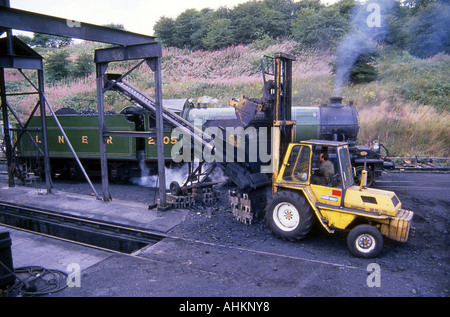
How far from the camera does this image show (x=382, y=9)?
86.5ft

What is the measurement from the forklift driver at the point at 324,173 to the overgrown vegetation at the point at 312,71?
1140cm

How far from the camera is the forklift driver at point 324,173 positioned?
Answer: 20.9 ft

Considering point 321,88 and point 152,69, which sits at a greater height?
point 321,88

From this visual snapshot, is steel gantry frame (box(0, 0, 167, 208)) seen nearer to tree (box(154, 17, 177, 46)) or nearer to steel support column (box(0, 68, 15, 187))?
steel support column (box(0, 68, 15, 187))

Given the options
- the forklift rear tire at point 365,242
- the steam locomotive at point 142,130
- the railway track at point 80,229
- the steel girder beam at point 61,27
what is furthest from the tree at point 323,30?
the railway track at point 80,229

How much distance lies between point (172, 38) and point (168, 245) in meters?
31.8

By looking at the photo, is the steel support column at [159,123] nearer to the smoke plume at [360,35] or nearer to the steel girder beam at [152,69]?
the steel girder beam at [152,69]

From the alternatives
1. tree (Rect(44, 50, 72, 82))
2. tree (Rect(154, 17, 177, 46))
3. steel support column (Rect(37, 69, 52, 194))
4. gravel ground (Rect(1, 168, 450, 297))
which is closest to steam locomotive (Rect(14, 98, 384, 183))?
steel support column (Rect(37, 69, 52, 194))

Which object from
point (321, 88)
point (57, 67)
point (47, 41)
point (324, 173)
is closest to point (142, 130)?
point (324, 173)

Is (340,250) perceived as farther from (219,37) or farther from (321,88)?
(219,37)

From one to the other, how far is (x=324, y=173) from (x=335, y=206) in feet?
2.22

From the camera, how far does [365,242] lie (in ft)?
19.6
